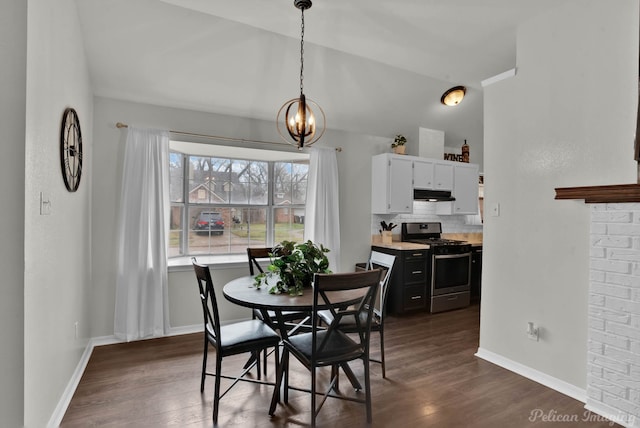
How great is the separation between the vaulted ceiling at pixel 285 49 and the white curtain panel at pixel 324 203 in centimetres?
61

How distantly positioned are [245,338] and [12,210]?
55.9 inches

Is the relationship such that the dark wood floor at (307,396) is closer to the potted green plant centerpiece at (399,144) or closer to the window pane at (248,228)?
the window pane at (248,228)

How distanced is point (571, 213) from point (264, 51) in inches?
116

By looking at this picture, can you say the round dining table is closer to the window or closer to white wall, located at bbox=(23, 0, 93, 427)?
white wall, located at bbox=(23, 0, 93, 427)

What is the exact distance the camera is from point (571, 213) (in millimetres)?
2564

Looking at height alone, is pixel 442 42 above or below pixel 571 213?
above

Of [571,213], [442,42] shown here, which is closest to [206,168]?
[442,42]

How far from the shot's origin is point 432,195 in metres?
5.04

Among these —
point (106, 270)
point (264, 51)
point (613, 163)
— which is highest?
point (264, 51)

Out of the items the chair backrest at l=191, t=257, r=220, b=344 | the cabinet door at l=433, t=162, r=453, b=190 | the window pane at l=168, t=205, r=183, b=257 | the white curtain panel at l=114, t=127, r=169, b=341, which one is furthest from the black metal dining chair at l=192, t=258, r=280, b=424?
the cabinet door at l=433, t=162, r=453, b=190

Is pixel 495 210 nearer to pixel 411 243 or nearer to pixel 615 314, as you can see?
pixel 615 314

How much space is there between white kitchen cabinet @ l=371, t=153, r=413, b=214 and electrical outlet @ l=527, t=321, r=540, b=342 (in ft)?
7.24

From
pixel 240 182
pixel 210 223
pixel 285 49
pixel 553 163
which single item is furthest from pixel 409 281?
pixel 285 49

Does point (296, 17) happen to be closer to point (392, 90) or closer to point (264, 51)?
point (264, 51)
